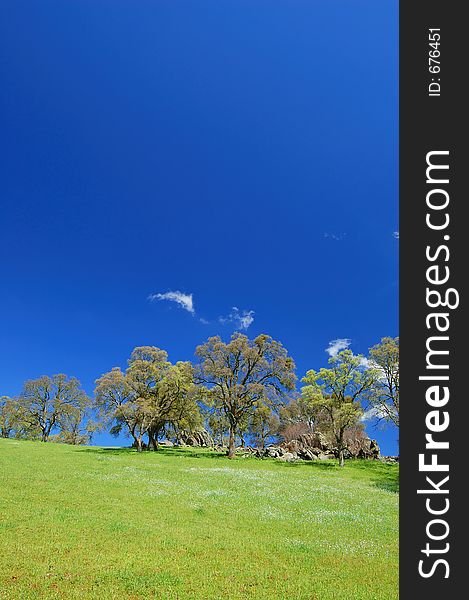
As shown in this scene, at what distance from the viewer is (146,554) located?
437 inches

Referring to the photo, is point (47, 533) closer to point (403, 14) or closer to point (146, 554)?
point (146, 554)

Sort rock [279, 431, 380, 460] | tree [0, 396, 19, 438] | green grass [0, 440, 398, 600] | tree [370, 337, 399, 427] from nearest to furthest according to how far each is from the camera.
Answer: green grass [0, 440, 398, 600] → tree [370, 337, 399, 427] → rock [279, 431, 380, 460] → tree [0, 396, 19, 438]

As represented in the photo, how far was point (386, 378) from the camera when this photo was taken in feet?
158

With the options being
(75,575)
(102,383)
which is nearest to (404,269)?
(75,575)

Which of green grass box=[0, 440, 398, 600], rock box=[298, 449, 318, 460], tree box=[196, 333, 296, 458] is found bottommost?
rock box=[298, 449, 318, 460]

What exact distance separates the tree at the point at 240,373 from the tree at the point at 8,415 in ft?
156

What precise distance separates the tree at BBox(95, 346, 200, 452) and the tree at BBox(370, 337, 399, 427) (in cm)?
2549

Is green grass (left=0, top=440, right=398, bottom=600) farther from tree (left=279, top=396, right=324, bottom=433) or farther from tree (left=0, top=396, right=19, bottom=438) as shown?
tree (left=0, top=396, right=19, bottom=438)

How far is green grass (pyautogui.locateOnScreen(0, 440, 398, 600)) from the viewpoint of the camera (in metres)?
9.24

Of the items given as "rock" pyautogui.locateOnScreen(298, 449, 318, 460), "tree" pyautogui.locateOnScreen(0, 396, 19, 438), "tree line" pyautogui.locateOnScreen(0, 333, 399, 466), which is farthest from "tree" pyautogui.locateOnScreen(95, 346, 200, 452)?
"tree" pyautogui.locateOnScreen(0, 396, 19, 438)

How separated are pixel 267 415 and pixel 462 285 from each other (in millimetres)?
50244

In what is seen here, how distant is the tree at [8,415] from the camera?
78.8 metres

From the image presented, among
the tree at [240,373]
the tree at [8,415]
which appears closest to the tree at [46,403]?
the tree at [8,415]

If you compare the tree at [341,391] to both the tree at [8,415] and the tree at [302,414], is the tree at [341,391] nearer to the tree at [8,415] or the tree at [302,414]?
the tree at [302,414]
